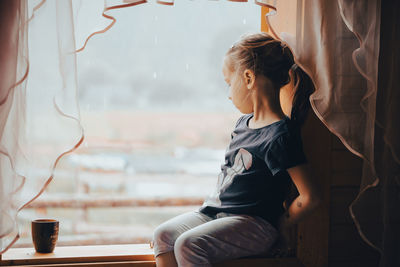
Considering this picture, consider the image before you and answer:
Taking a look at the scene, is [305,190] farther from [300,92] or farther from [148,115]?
[148,115]

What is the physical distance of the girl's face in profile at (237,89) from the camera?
1.36m

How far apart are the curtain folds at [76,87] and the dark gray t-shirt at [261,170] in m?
0.15

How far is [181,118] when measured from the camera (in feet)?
8.82

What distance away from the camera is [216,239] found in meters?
1.26

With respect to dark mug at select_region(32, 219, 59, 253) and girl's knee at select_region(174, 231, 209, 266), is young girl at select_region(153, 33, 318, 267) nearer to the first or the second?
girl's knee at select_region(174, 231, 209, 266)

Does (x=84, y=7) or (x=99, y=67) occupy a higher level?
(x=84, y=7)

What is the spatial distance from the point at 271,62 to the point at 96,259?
0.94 meters

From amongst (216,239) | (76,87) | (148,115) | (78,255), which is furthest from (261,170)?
(148,115)

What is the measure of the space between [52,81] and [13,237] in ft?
1.57

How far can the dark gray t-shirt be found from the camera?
1246 millimetres

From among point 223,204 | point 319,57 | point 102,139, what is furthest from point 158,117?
point 319,57

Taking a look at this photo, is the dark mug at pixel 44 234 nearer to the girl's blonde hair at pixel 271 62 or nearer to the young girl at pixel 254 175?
the young girl at pixel 254 175

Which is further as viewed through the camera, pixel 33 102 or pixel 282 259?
pixel 282 259

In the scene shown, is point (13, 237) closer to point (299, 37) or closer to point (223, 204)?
point (223, 204)
